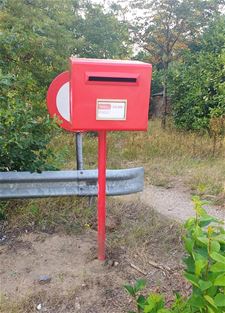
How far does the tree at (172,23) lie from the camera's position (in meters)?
9.70

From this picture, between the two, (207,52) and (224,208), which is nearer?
(224,208)

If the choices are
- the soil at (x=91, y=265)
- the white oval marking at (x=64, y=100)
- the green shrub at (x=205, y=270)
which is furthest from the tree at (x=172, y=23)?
the green shrub at (x=205, y=270)

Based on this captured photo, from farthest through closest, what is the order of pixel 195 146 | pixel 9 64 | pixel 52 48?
pixel 52 48 < pixel 195 146 < pixel 9 64

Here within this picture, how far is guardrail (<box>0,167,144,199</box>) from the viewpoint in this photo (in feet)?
11.0

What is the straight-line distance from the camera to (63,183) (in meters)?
3.47

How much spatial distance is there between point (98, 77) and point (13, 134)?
1127mm

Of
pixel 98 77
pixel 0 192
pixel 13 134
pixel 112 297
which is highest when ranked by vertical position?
pixel 98 77

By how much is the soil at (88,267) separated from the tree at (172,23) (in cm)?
685

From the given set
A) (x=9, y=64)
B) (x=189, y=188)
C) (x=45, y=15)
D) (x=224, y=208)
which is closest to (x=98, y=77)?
(x=224, y=208)

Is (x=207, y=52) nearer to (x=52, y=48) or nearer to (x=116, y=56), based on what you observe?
(x=116, y=56)

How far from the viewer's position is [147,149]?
22.0 feet

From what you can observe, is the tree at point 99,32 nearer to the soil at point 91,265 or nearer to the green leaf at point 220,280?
the soil at point 91,265

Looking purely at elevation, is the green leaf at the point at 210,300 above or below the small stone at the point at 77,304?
above

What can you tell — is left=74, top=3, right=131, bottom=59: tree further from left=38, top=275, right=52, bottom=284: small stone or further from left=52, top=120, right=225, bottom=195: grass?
left=38, top=275, right=52, bottom=284: small stone
